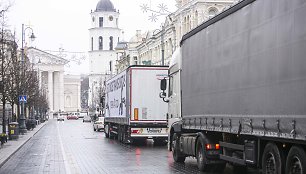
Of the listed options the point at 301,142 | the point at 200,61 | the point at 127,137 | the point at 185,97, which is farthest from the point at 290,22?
the point at 127,137

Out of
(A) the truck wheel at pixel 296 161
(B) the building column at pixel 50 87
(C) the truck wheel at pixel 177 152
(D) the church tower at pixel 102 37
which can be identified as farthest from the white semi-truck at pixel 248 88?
(D) the church tower at pixel 102 37

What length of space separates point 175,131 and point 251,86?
732cm

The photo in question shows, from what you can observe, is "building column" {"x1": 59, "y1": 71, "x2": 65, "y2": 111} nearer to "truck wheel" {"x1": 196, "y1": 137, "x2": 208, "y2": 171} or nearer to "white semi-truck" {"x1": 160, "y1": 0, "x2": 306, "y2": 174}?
"white semi-truck" {"x1": 160, "y1": 0, "x2": 306, "y2": 174}

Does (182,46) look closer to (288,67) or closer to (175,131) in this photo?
(175,131)

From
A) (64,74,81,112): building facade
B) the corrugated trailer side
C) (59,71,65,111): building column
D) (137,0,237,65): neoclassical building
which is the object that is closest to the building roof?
(59,71,65,111): building column

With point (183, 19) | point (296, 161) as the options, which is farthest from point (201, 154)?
point (183, 19)

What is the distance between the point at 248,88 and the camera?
40.7 ft

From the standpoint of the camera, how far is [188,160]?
66.5ft

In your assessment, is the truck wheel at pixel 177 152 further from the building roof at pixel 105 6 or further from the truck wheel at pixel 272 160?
the building roof at pixel 105 6

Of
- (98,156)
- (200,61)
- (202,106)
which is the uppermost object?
(200,61)

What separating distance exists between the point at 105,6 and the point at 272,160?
16833 cm

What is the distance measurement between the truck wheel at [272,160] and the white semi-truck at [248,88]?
0.02 meters

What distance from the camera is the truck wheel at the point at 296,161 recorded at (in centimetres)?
1006

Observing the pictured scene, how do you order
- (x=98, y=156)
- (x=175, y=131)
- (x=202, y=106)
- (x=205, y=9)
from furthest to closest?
(x=205, y=9)
(x=98, y=156)
(x=175, y=131)
(x=202, y=106)
